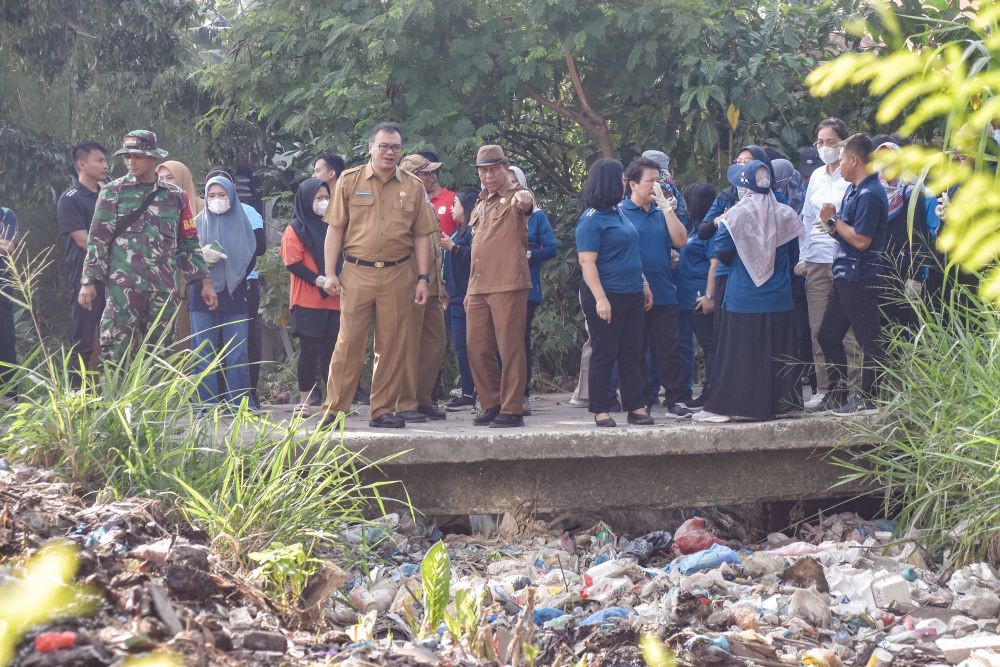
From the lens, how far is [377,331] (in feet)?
22.5

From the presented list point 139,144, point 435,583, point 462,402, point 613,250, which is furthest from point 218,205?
point 435,583

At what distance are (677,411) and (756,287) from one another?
130 cm

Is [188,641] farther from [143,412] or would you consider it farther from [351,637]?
[143,412]

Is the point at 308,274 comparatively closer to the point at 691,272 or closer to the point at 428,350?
the point at 428,350

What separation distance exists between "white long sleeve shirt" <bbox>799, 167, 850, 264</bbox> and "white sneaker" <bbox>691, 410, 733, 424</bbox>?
4.52 feet

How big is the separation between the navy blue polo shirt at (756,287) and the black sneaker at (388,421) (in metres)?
2.03

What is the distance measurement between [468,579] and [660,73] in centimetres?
589

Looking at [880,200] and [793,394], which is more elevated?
[880,200]

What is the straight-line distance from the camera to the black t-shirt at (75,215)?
7.48 meters

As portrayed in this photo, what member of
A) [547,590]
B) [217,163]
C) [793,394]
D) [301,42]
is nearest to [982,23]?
[547,590]

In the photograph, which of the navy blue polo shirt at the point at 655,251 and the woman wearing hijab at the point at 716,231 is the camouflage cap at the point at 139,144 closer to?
the navy blue polo shirt at the point at 655,251

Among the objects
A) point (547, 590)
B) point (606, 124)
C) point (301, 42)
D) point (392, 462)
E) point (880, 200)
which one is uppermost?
point (301, 42)

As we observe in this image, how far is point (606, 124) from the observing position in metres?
10.2

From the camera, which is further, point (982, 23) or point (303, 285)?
point (303, 285)
